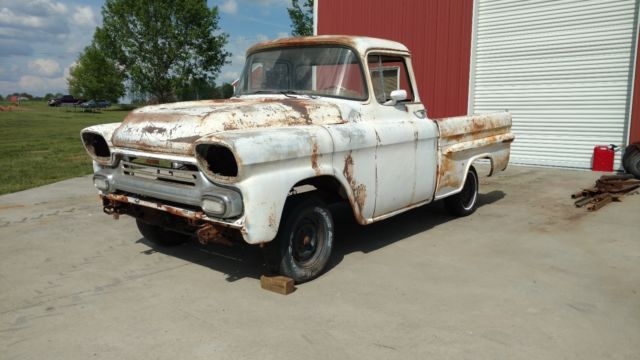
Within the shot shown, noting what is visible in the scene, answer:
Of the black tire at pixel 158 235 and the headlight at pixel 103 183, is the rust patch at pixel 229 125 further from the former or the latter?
the black tire at pixel 158 235

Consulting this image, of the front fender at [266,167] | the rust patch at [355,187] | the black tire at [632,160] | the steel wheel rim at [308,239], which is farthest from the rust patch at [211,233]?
the black tire at [632,160]

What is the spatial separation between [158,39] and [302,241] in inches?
Answer: 1800

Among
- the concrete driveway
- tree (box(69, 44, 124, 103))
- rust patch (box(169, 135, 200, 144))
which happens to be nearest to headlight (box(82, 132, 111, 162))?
the concrete driveway

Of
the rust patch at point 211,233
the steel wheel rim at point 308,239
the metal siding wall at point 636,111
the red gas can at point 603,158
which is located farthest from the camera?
the red gas can at point 603,158

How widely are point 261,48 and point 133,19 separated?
45.3 metres

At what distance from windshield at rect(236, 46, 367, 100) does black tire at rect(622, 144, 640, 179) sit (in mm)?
6665

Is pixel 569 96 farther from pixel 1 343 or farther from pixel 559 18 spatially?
pixel 1 343

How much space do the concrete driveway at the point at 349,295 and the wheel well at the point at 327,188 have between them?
61cm

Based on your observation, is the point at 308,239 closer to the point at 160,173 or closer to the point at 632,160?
the point at 160,173

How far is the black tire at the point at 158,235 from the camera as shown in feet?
16.8

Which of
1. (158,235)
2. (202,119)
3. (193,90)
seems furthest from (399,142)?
(193,90)

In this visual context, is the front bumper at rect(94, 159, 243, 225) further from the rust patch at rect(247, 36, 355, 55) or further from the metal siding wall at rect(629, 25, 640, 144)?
the metal siding wall at rect(629, 25, 640, 144)

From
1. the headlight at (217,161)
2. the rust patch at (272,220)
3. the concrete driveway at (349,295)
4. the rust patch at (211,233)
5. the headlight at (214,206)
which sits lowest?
the concrete driveway at (349,295)

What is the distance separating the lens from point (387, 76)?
5.46 m
